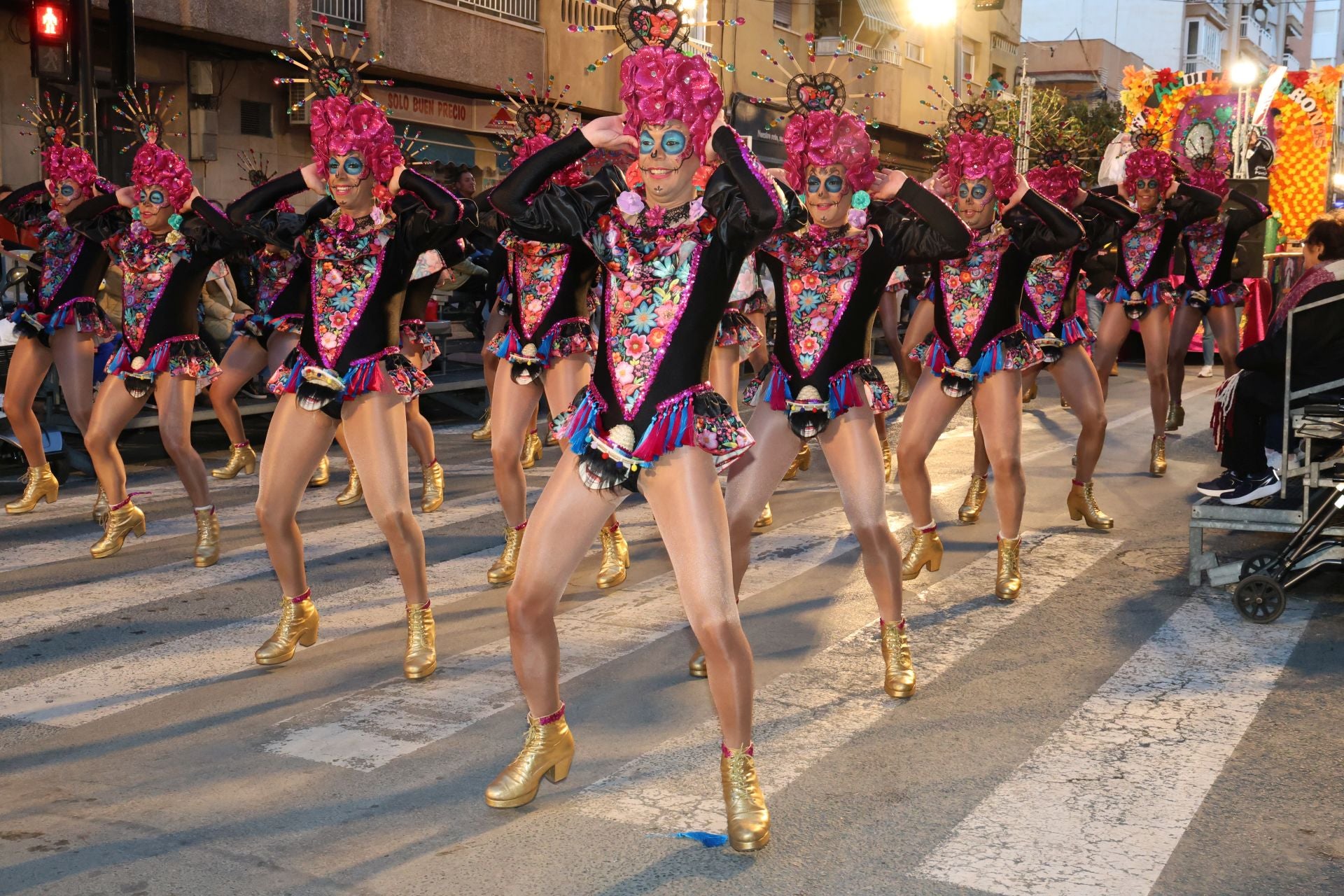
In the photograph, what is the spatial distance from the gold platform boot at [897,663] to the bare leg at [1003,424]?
5.29 feet

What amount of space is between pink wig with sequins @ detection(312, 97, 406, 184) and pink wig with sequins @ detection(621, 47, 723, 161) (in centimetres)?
176

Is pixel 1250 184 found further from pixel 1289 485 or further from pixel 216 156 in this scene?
pixel 216 156

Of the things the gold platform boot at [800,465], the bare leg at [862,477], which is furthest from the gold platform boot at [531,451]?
the bare leg at [862,477]

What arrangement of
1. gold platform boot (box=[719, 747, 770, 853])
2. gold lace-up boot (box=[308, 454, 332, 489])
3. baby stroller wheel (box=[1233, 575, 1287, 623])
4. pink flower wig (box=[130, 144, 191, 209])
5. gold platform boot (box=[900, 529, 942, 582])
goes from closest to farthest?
1. gold platform boot (box=[719, 747, 770, 853])
2. baby stroller wheel (box=[1233, 575, 1287, 623])
3. gold platform boot (box=[900, 529, 942, 582])
4. pink flower wig (box=[130, 144, 191, 209])
5. gold lace-up boot (box=[308, 454, 332, 489])

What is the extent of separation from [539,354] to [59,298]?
355 cm

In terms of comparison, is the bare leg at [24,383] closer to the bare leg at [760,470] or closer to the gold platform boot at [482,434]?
the gold platform boot at [482,434]

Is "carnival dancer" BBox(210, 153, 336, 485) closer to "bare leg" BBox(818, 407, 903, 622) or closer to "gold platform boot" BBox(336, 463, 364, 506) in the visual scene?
"gold platform boot" BBox(336, 463, 364, 506)

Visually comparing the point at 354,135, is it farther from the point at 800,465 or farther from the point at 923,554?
the point at 800,465

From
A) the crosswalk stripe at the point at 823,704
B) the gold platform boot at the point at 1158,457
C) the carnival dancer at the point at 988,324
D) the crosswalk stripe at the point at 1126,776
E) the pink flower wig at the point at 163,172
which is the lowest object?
the crosswalk stripe at the point at 823,704

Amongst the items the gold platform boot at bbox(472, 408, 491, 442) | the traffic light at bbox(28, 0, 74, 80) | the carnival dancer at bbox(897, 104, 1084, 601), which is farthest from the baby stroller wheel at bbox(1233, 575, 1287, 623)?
the traffic light at bbox(28, 0, 74, 80)

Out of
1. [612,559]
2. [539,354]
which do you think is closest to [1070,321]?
[612,559]

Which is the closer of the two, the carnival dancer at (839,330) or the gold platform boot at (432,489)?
the carnival dancer at (839,330)

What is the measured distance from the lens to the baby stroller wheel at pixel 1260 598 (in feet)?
22.0

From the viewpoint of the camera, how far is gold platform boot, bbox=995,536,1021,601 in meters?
7.24
